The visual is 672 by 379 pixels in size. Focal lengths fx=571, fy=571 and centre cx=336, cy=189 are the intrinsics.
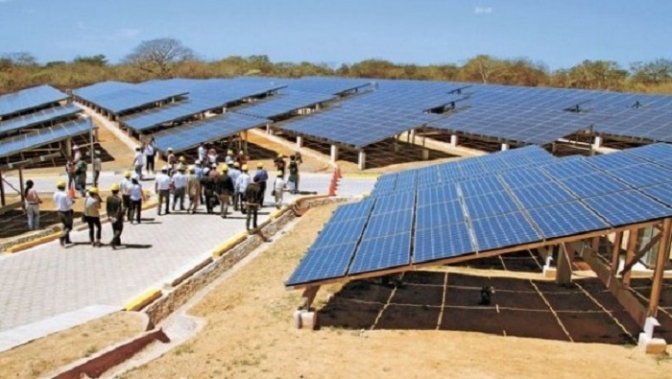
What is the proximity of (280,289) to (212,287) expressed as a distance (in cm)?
190

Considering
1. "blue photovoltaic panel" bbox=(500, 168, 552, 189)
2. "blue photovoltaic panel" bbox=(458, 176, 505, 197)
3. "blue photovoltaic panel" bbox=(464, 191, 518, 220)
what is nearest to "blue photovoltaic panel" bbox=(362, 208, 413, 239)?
"blue photovoltaic panel" bbox=(464, 191, 518, 220)

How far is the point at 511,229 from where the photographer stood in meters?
9.80

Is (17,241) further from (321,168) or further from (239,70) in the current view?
(239,70)

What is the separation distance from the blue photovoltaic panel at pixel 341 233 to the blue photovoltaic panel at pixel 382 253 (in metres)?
0.59

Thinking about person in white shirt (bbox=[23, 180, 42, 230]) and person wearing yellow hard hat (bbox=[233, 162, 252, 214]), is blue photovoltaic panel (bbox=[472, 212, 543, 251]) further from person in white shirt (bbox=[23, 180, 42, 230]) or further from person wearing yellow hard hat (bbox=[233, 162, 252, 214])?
person in white shirt (bbox=[23, 180, 42, 230])

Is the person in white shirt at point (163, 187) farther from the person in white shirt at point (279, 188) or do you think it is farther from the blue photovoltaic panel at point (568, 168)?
the blue photovoltaic panel at point (568, 168)

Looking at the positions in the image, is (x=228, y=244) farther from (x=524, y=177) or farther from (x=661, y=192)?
(x=661, y=192)

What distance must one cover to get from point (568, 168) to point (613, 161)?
941 millimetres

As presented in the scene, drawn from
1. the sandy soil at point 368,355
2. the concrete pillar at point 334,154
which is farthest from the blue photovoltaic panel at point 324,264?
the concrete pillar at point 334,154

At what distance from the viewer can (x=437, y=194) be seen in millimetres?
13617

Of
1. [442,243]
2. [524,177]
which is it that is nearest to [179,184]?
[524,177]

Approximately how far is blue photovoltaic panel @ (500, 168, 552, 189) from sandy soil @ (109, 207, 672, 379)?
372 centimetres

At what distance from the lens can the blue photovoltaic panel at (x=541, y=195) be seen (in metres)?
10.7

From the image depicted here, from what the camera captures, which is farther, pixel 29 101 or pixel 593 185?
pixel 29 101
